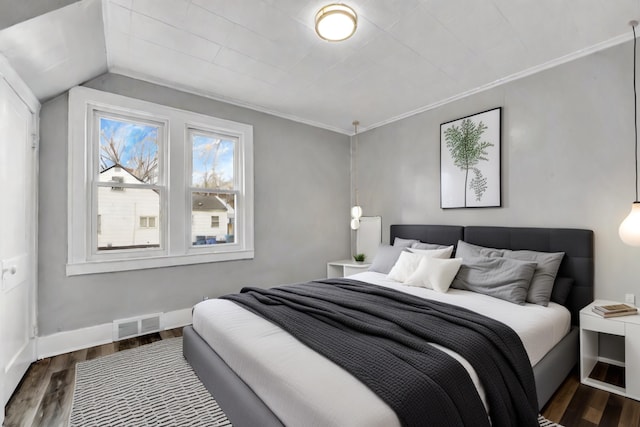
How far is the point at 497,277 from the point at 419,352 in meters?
1.49

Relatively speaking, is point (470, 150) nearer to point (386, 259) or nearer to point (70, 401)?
point (386, 259)

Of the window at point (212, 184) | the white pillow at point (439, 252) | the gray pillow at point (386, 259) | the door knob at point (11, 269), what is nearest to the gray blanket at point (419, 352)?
the white pillow at point (439, 252)

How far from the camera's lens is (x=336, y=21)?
2018 millimetres

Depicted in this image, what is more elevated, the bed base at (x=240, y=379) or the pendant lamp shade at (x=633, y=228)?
the pendant lamp shade at (x=633, y=228)

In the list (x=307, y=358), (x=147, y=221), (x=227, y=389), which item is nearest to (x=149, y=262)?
(x=147, y=221)

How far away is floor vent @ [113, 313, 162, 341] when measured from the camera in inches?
116

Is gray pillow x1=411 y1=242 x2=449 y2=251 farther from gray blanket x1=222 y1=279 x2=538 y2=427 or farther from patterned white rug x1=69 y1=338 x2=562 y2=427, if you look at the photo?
patterned white rug x1=69 y1=338 x2=562 y2=427

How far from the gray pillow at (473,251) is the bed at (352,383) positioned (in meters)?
0.16

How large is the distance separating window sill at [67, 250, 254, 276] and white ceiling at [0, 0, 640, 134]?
4.88 ft

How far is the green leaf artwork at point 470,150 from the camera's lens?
130 inches

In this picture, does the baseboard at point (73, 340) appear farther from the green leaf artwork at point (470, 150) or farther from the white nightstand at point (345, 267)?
the green leaf artwork at point (470, 150)

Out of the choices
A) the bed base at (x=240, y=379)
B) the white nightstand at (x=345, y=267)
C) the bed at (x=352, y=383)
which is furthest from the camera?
the white nightstand at (x=345, y=267)

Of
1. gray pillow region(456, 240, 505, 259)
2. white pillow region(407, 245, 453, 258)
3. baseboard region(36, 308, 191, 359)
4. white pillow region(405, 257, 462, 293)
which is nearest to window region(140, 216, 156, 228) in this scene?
baseboard region(36, 308, 191, 359)

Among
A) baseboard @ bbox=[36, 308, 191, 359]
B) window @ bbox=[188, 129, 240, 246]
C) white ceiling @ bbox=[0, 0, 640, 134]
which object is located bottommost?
baseboard @ bbox=[36, 308, 191, 359]
